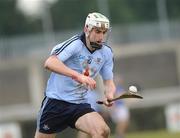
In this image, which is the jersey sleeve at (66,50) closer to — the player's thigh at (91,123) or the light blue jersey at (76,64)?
the light blue jersey at (76,64)

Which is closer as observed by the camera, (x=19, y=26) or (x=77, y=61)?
(x=77, y=61)

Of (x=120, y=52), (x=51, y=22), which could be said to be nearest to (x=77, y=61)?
(x=120, y=52)

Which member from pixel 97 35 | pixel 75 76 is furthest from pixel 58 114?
pixel 97 35

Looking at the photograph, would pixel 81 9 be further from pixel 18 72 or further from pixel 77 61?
pixel 77 61

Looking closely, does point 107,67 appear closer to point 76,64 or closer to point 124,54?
point 76,64

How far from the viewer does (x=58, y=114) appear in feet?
37.0

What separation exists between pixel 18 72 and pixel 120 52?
4.77 meters

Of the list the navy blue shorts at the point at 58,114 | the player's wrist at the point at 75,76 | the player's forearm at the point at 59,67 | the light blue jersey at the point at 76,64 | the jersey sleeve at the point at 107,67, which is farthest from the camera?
the jersey sleeve at the point at 107,67

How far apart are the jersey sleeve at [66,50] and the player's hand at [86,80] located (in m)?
0.55

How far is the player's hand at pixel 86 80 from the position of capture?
10086 mm

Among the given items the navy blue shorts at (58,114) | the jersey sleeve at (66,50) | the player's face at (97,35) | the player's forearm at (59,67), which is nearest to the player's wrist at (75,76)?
the player's forearm at (59,67)

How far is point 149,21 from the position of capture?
38.9m

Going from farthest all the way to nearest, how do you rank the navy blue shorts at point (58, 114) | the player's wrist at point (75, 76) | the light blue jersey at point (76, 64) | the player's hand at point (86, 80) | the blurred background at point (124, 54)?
the blurred background at point (124, 54)
the navy blue shorts at point (58, 114)
the light blue jersey at point (76, 64)
the player's wrist at point (75, 76)
the player's hand at point (86, 80)

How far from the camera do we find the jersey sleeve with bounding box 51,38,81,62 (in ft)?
35.4
